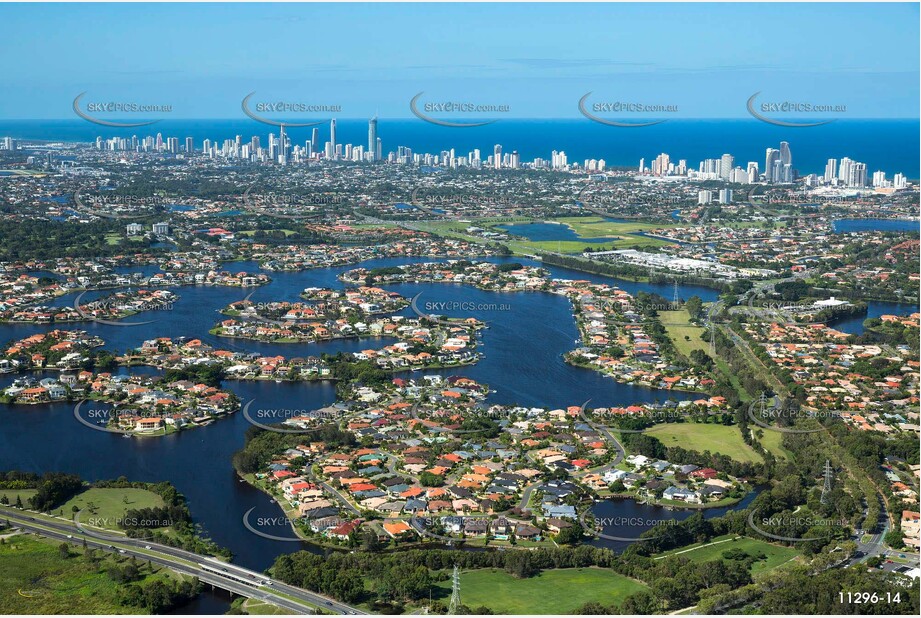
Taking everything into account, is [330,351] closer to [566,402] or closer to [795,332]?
[566,402]

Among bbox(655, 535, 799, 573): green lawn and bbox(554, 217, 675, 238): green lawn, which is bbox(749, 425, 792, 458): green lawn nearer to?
bbox(655, 535, 799, 573): green lawn

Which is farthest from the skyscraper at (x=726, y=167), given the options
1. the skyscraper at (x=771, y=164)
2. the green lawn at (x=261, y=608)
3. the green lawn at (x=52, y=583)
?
the green lawn at (x=261, y=608)

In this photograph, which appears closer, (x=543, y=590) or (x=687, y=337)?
(x=543, y=590)

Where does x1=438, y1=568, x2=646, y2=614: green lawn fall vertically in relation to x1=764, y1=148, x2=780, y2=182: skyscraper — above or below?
below

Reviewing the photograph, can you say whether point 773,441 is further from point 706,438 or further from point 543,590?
Answer: point 543,590

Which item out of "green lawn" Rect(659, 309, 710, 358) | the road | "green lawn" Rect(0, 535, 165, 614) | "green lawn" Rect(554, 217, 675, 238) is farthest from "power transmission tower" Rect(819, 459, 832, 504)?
"green lawn" Rect(554, 217, 675, 238)

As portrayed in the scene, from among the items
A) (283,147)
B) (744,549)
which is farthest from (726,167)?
(744,549)

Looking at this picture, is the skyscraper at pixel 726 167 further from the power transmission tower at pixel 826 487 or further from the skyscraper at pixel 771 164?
the power transmission tower at pixel 826 487
